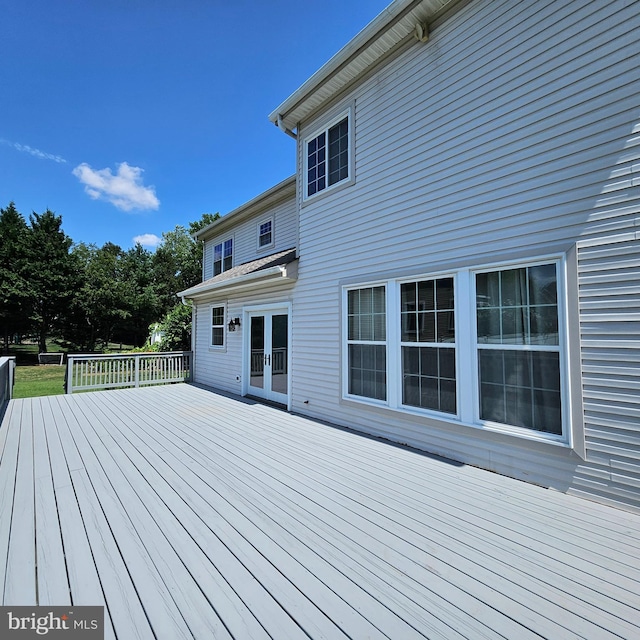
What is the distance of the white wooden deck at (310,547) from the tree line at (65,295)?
11.7 meters

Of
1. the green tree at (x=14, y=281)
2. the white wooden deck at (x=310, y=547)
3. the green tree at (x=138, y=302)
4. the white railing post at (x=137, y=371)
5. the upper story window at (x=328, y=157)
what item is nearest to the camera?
the white wooden deck at (x=310, y=547)

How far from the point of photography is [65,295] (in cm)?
2127

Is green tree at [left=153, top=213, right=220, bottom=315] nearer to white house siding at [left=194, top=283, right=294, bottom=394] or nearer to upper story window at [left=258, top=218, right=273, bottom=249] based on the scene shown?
white house siding at [left=194, top=283, right=294, bottom=394]

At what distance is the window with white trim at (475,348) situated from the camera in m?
3.26

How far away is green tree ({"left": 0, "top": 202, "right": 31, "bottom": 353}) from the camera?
63.3ft

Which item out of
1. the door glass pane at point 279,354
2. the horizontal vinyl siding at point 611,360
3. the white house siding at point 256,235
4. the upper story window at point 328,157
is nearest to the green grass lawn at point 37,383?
the white house siding at point 256,235

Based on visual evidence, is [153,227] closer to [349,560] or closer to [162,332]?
[162,332]

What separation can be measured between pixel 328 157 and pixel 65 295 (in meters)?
22.6

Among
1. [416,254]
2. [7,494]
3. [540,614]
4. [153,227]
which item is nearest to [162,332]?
[7,494]

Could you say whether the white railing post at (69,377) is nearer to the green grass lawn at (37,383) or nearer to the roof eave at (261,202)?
the green grass lawn at (37,383)

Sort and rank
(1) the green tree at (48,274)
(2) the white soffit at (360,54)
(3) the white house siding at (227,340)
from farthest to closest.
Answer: (1) the green tree at (48,274), (3) the white house siding at (227,340), (2) the white soffit at (360,54)

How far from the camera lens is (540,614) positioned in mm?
1741

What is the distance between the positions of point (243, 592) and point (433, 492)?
6.50ft

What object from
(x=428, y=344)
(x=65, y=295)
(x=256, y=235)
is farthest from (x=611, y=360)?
(x=65, y=295)
